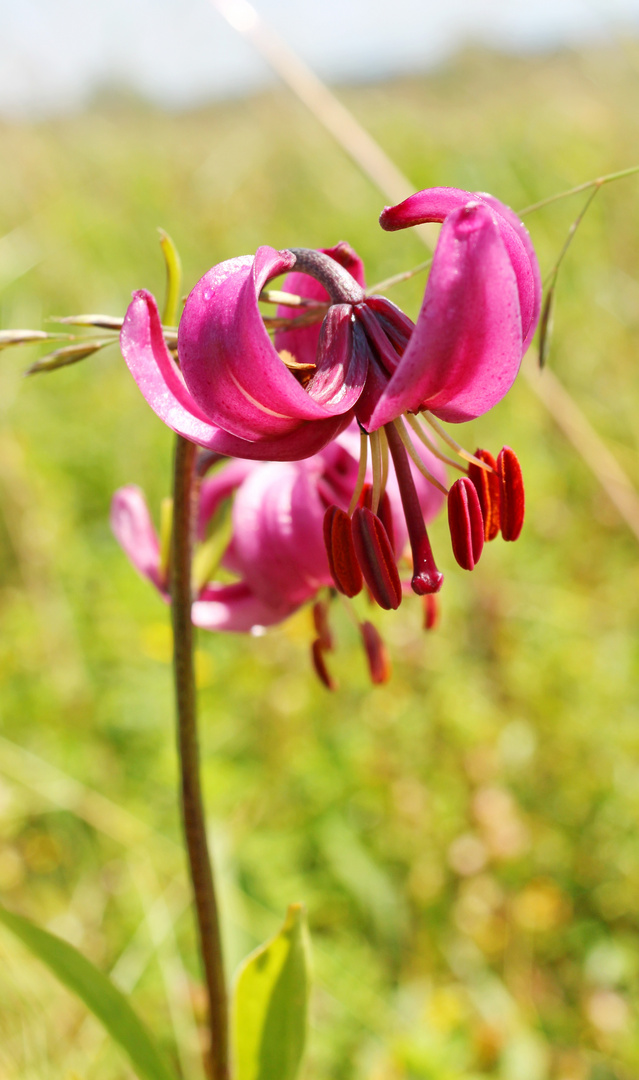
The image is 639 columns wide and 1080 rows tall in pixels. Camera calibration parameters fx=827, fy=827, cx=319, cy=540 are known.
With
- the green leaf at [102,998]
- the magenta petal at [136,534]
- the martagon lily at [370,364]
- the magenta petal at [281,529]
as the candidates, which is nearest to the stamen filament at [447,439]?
the martagon lily at [370,364]

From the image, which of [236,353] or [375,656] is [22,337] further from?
[375,656]

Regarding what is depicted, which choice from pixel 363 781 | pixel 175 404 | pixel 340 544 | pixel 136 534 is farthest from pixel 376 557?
pixel 363 781

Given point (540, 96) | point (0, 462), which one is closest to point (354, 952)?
point (0, 462)

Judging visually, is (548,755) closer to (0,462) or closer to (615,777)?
(615,777)

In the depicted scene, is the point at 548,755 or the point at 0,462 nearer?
the point at 548,755

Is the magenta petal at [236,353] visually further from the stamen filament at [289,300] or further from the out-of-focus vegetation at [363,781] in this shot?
the out-of-focus vegetation at [363,781]

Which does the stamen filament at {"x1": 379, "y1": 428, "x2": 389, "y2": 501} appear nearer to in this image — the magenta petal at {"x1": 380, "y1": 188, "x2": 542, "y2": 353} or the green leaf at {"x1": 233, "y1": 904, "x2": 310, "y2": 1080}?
the magenta petal at {"x1": 380, "y1": 188, "x2": 542, "y2": 353}

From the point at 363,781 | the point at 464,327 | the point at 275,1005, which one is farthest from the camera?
the point at 363,781
